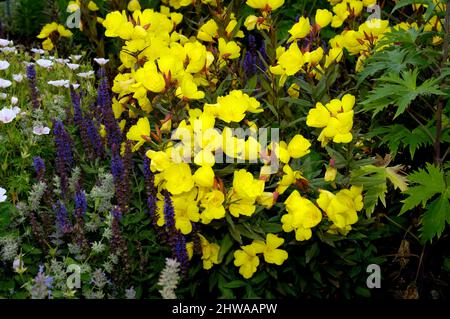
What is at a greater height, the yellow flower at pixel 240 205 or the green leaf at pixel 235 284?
the yellow flower at pixel 240 205

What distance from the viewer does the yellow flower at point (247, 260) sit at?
8.25ft

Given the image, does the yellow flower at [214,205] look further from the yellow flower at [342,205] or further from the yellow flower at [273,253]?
the yellow flower at [342,205]

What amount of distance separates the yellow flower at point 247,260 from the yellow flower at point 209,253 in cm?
9

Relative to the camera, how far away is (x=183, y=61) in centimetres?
292

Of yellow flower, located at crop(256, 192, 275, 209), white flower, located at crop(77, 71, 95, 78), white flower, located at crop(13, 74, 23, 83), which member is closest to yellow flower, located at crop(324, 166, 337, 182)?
yellow flower, located at crop(256, 192, 275, 209)

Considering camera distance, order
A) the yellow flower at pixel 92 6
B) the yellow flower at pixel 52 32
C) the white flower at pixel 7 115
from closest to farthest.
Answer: the white flower at pixel 7 115
the yellow flower at pixel 92 6
the yellow flower at pixel 52 32

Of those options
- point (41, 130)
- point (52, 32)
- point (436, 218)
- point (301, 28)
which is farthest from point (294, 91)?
point (52, 32)

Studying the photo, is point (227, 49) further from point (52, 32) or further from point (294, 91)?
point (52, 32)

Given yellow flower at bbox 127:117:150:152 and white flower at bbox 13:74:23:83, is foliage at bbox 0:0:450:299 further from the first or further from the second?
white flower at bbox 13:74:23:83

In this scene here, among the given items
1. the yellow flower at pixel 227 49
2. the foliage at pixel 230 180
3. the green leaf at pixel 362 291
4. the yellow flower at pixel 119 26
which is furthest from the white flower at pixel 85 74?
the green leaf at pixel 362 291

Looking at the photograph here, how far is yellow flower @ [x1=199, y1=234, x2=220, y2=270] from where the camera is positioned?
2.58 m

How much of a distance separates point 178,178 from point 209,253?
0.33 metres
